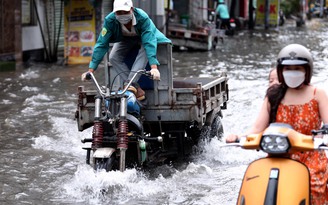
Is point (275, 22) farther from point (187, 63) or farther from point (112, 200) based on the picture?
point (112, 200)

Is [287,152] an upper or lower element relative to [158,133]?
upper

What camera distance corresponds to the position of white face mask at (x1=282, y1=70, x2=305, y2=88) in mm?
5121

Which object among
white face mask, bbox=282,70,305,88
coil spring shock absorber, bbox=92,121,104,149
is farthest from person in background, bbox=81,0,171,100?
white face mask, bbox=282,70,305,88

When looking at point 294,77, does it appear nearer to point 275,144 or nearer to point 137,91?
point 275,144

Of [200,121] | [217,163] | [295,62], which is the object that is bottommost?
[217,163]

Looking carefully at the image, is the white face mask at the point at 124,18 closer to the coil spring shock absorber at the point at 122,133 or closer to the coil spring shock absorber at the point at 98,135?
the coil spring shock absorber at the point at 122,133

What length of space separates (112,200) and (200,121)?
1701 mm

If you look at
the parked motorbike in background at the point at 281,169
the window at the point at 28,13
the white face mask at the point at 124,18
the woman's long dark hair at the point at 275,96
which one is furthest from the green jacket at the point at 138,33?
the window at the point at 28,13

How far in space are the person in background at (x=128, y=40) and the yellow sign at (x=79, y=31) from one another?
479 inches

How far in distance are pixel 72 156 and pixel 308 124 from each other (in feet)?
18.1

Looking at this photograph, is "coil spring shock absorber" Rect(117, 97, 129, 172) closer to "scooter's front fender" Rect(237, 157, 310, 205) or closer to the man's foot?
the man's foot

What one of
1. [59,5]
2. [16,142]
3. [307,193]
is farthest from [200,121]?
[59,5]

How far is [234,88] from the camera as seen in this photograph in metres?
16.5

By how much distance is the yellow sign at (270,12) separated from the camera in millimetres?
40906
